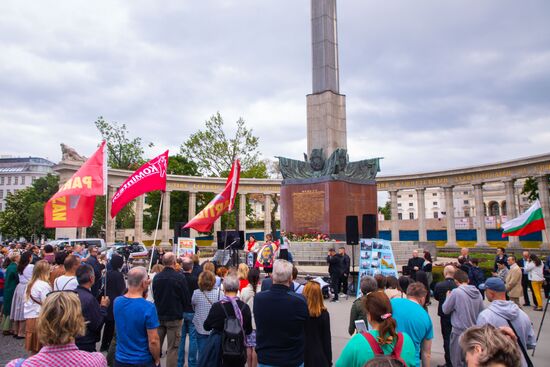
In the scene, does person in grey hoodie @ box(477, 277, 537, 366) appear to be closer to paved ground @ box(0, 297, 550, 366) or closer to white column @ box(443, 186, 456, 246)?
paved ground @ box(0, 297, 550, 366)

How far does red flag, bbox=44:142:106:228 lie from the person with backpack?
465 cm

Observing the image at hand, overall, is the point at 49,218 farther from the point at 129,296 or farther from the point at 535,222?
the point at 535,222

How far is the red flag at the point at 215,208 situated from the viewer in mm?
14258

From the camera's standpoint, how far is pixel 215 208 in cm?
1505

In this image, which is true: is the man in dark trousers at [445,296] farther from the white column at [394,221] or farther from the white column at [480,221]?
the white column at [394,221]

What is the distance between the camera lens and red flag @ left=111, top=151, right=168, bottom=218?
10141 millimetres

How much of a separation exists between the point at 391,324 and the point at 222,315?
7.23ft

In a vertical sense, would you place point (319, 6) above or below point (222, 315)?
above

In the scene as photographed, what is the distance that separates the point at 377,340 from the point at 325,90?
22.2 m

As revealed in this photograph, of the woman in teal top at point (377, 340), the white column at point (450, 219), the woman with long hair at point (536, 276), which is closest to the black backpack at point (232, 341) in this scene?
the woman in teal top at point (377, 340)

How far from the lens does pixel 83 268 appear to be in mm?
5543

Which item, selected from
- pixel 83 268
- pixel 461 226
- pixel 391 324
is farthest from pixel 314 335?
pixel 461 226

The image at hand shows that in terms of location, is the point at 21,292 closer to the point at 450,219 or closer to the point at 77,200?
the point at 77,200

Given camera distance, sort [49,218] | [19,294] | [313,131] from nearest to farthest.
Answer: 1. [49,218]
2. [19,294]
3. [313,131]
